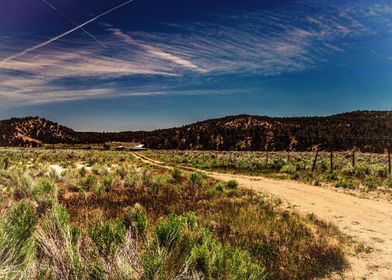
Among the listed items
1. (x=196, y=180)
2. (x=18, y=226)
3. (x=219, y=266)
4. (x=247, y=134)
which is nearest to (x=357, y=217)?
(x=196, y=180)

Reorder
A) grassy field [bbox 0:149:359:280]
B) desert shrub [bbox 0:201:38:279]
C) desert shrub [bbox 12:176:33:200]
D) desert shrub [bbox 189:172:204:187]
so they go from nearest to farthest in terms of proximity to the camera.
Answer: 1. desert shrub [bbox 0:201:38:279]
2. grassy field [bbox 0:149:359:280]
3. desert shrub [bbox 12:176:33:200]
4. desert shrub [bbox 189:172:204:187]

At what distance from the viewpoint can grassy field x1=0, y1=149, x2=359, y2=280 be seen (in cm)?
427

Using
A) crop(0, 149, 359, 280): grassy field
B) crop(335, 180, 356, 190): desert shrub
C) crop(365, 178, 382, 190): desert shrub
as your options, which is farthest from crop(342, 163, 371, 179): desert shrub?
crop(0, 149, 359, 280): grassy field

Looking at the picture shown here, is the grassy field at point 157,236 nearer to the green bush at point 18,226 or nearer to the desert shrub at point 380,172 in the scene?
the green bush at point 18,226

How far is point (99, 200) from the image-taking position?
12.5m

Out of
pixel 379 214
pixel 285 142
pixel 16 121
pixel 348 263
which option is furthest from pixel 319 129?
pixel 16 121

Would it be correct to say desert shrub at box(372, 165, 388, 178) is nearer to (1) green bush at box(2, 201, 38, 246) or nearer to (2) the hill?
(1) green bush at box(2, 201, 38, 246)

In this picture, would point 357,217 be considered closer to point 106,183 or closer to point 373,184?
point 373,184

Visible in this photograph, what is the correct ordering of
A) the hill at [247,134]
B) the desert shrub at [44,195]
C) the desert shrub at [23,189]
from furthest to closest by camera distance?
1. the hill at [247,134]
2. the desert shrub at [23,189]
3. the desert shrub at [44,195]

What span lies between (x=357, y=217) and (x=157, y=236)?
8.47m

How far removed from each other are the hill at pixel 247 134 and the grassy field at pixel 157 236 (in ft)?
183

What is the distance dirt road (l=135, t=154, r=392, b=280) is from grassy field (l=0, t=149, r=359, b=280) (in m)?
0.43

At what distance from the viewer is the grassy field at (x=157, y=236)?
4270 millimetres

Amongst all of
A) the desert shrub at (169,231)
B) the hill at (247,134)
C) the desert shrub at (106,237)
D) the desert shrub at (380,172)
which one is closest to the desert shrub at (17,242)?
the desert shrub at (106,237)
